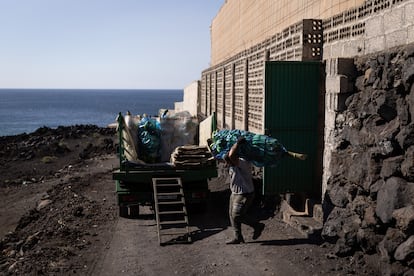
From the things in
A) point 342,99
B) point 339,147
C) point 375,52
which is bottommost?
point 339,147

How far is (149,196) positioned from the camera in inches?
420

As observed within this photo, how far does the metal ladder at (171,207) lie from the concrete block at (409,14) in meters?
5.41

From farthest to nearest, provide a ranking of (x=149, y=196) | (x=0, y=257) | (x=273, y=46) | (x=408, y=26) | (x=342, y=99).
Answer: (x=273, y=46) → (x=149, y=196) → (x=0, y=257) → (x=342, y=99) → (x=408, y=26)

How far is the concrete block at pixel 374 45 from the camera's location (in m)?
7.14

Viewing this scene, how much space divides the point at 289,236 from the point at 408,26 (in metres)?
4.40

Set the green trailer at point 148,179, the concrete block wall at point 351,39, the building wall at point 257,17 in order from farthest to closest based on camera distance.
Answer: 1. the green trailer at point 148,179
2. the building wall at point 257,17
3. the concrete block wall at point 351,39

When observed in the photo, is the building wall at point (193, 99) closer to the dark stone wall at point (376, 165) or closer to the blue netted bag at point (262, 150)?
the blue netted bag at point (262, 150)

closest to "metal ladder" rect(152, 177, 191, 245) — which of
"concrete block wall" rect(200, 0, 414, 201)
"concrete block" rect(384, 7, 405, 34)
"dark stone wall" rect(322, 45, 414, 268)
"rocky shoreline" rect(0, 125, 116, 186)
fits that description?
"concrete block wall" rect(200, 0, 414, 201)

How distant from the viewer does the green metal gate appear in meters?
9.12

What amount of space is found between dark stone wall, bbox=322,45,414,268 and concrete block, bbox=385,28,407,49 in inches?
6.5

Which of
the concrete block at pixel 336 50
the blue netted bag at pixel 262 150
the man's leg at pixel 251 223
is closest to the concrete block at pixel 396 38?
the concrete block at pixel 336 50

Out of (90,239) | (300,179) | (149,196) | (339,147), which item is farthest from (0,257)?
(339,147)

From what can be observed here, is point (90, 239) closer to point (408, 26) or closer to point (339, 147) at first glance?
point (339, 147)

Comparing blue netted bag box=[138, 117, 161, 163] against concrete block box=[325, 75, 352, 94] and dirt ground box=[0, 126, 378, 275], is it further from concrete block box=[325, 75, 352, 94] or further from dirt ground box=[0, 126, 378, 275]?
concrete block box=[325, 75, 352, 94]
